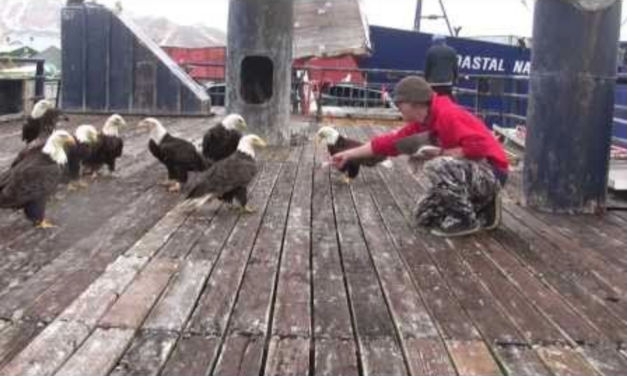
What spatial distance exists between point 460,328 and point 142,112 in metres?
13.8

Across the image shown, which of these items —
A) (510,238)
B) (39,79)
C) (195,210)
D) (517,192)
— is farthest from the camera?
(39,79)

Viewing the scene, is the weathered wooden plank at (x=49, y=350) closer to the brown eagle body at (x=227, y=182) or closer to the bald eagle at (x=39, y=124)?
the brown eagle body at (x=227, y=182)

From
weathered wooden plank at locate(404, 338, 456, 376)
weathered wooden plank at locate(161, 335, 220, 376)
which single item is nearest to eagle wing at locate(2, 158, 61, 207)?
weathered wooden plank at locate(161, 335, 220, 376)

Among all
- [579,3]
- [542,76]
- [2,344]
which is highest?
[579,3]

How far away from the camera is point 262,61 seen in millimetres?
12609

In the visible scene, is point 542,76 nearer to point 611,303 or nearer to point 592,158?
point 592,158

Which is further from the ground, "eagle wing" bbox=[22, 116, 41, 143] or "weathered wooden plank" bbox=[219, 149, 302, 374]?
"eagle wing" bbox=[22, 116, 41, 143]

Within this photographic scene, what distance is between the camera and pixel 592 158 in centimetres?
708

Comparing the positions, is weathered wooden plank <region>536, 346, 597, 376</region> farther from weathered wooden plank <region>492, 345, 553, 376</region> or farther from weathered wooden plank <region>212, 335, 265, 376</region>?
weathered wooden plank <region>212, 335, 265, 376</region>

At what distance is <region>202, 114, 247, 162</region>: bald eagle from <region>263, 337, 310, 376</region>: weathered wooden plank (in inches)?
197

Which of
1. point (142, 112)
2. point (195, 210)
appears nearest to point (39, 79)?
point (142, 112)

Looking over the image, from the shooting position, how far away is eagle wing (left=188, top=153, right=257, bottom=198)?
677 cm

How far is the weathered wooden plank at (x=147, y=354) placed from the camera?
133 inches

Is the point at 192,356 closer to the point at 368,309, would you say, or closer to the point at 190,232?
the point at 368,309
